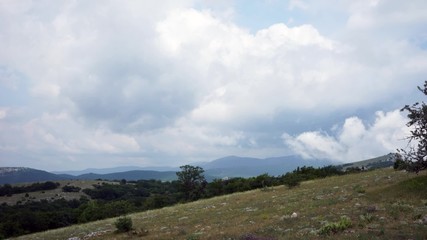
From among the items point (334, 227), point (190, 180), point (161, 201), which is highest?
point (190, 180)

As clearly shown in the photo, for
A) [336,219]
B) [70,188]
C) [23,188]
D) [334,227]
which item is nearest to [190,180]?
[336,219]

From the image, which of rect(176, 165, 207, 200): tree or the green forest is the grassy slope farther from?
rect(176, 165, 207, 200): tree

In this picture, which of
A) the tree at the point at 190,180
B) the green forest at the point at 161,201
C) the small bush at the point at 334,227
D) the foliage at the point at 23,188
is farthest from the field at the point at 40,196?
the small bush at the point at 334,227

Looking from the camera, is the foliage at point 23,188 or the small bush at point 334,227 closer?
the small bush at point 334,227

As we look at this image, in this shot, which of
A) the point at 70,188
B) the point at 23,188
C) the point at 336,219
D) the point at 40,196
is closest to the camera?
the point at 336,219

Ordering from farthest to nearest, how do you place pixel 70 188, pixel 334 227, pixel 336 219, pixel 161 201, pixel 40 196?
pixel 70 188 → pixel 40 196 → pixel 161 201 → pixel 336 219 → pixel 334 227

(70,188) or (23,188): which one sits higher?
(23,188)

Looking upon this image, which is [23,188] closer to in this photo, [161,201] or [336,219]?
[161,201]

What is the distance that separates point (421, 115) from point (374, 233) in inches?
571

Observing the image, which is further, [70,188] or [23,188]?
[23,188]

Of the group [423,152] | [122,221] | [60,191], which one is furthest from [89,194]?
[423,152]

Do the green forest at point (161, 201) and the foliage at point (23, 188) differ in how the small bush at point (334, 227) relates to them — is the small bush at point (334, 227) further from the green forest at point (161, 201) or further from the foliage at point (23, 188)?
the foliage at point (23, 188)

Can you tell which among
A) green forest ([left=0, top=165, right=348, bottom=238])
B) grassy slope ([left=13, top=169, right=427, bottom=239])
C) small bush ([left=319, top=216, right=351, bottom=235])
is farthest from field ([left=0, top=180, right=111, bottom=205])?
small bush ([left=319, top=216, right=351, bottom=235])

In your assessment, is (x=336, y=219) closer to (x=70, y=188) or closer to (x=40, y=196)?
(x=40, y=196)
